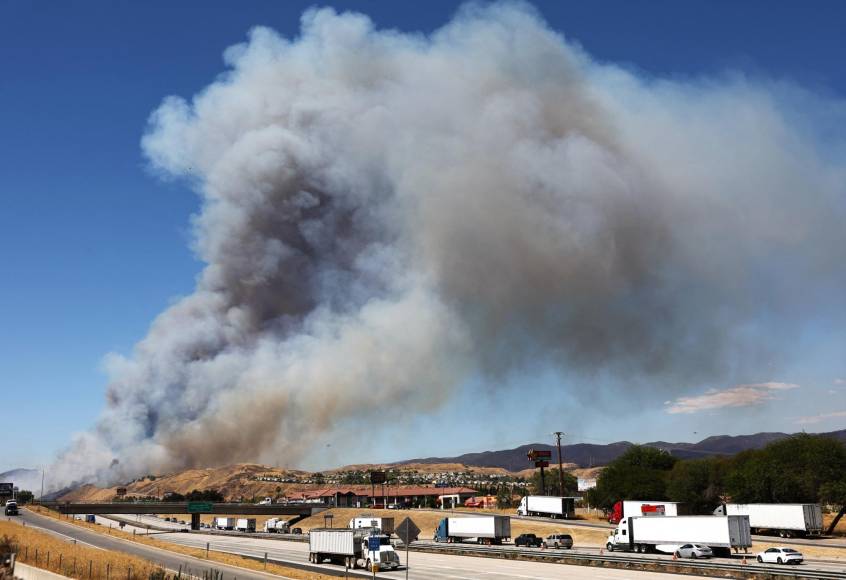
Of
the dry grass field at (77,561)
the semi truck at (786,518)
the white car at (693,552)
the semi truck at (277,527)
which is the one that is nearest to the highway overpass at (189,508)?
the semi truck at (277,527)

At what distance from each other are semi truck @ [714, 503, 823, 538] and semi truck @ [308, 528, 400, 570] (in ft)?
151

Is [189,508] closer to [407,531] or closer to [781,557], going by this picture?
[781,557]

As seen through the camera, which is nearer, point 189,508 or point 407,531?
point 407,531

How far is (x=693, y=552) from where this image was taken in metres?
57.8

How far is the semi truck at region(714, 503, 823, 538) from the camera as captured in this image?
77.1 meters

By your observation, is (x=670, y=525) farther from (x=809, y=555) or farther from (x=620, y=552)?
(x=809, y=555)

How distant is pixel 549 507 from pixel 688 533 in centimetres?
5436

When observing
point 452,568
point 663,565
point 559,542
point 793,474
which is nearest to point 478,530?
point 559,542

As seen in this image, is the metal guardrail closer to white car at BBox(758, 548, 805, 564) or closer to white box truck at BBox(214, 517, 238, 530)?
white car at BBox(758, 548, 805, 564)

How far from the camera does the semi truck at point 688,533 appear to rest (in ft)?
192

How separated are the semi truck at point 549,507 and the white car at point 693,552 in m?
54.1

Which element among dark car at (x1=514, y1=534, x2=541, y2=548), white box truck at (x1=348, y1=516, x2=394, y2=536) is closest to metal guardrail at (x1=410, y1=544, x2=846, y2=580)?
dark car at (x1=514, y1=534, x2=541, y2=548)

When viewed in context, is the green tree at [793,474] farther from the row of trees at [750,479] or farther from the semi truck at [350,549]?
the semi truck at [350,549]

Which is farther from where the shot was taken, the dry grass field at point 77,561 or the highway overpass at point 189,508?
the highway overpass at point 189,508
